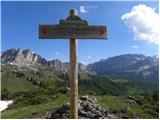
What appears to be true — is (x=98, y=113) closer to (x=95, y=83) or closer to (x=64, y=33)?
(x=64, y=33)

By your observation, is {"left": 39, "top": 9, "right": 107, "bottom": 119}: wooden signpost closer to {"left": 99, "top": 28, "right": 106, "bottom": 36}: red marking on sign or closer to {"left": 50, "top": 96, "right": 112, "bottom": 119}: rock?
{"left": 99, "top": 28, "right": 106, "bottom": 36}: red marking on sign

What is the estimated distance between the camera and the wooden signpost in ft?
19.8

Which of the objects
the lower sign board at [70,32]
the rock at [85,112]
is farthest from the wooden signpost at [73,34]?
the rock at [85,112]

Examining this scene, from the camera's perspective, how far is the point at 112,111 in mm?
15203

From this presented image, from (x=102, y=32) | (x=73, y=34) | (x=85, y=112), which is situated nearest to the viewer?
(x=73, y=34)

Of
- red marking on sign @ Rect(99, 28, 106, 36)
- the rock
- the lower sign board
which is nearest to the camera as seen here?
the lower sign board

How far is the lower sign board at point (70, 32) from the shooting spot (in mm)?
6016

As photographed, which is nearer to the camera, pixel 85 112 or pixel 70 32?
pixel 70 32

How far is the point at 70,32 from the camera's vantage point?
237 inches

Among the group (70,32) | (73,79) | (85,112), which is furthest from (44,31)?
(85,112)

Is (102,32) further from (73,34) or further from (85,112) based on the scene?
(85,112)

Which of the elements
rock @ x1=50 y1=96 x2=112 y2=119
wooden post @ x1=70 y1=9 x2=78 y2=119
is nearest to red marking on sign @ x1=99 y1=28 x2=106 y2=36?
wooden post @ x1=70 y1=9 x2=78 y2=119

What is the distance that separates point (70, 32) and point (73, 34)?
0.06m

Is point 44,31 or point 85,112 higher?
point 44,31
